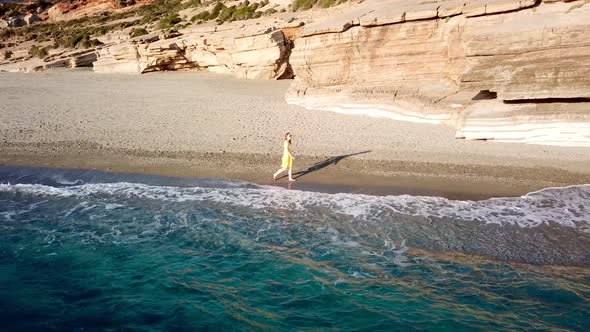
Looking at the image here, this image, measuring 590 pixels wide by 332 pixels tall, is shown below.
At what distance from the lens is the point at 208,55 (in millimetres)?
23828

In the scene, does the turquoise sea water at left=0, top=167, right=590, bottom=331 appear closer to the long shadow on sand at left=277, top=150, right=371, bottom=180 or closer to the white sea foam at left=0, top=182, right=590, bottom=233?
the white sea foam at left=0, top=182, right=590, bottom=233

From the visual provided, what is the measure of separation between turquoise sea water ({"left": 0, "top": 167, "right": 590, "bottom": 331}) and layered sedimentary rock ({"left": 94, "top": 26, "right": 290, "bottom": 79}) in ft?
34.9

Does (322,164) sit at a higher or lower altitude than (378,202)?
higher

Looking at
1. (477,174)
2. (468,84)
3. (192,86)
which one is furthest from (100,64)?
(477,174)

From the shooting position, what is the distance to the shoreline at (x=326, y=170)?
412 inches

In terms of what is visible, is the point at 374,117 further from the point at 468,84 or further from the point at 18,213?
the point at 18,213

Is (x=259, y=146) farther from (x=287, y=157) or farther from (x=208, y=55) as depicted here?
(x=208, y=55)

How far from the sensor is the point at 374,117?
48.7ft

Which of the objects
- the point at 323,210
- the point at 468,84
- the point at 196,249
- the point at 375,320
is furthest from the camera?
the point at 468,84

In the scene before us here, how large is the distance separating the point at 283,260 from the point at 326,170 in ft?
13.7

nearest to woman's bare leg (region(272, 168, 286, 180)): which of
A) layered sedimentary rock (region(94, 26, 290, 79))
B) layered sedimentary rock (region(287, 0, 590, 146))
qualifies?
layered sedimentary rock (region(287, 0, 590, 146))

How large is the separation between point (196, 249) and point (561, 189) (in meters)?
7.11

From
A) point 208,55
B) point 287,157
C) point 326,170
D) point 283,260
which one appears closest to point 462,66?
point 326,170

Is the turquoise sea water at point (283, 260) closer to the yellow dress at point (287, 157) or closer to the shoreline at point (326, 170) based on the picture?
the shoreline at point (326, 170)
